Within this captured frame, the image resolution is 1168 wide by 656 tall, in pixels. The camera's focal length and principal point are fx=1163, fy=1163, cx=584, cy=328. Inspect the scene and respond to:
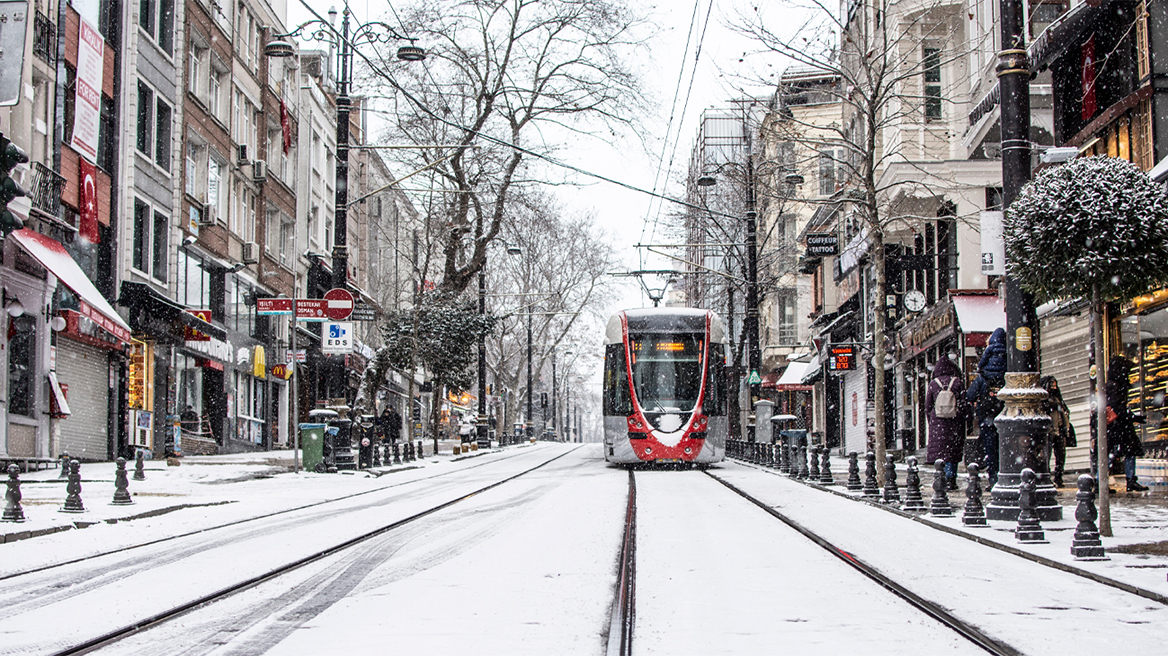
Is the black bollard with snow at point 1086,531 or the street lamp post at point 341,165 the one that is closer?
the black bollard with snow at point 1086,531

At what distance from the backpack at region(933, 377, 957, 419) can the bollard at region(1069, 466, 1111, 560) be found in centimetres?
696

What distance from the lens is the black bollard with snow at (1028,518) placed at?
956cm

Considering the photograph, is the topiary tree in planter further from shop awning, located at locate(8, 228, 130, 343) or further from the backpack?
shop awning, located at locate(8, 228, 130, 343)

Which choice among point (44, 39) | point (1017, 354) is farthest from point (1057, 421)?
point (44, 39)

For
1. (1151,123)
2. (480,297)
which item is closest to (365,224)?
(480,297)

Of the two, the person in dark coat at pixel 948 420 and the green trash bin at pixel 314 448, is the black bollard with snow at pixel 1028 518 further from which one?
the green trash bin at pixel 314 448

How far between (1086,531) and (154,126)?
25.1 meters

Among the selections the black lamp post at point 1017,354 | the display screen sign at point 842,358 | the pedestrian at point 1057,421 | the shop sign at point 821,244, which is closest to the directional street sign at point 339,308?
the shop sign at point 821,244

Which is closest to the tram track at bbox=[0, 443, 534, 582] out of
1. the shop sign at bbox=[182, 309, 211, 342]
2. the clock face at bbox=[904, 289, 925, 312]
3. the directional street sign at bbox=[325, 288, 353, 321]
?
the directional street sign at bbox=[325, 288, 353, 321]

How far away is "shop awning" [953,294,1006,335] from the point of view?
25.5m

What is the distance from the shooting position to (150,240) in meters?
27.9

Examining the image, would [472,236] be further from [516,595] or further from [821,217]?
[516,595]

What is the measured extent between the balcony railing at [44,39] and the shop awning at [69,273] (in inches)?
133

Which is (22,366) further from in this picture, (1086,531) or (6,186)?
(1086,531)
